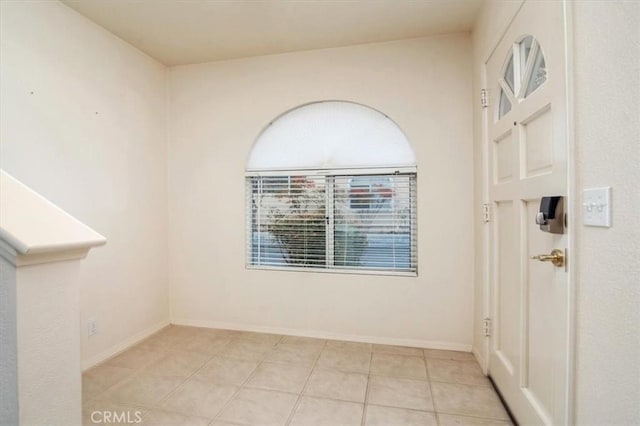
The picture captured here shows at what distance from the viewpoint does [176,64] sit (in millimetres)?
3100

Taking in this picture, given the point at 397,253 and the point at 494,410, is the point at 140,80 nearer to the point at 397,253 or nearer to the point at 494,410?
the point at 397,253

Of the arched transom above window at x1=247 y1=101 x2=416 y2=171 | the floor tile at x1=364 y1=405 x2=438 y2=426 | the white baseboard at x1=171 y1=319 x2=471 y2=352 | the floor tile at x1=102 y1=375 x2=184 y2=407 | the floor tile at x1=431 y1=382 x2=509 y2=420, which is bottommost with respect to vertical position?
the floor tile at x1=364 y1=405 x2=438 y2=426

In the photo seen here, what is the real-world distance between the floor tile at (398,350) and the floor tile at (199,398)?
1193 millimetres

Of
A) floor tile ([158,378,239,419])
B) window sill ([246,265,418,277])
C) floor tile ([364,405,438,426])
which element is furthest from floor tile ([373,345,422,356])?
floor tile ([158,378,239,419])

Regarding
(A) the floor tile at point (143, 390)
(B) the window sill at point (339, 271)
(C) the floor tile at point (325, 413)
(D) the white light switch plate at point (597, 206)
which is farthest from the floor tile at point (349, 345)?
(D) the white light switch plate at point (597, 206)

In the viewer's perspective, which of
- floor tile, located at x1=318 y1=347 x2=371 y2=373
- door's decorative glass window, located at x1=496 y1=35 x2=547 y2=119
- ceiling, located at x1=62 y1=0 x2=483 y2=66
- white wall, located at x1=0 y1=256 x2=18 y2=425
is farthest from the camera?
floor tile, located at x1=318 y1=347 x2=371 y2=373

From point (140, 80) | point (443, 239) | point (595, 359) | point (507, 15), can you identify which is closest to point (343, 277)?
point (443, 239)

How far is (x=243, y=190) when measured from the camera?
301 cm

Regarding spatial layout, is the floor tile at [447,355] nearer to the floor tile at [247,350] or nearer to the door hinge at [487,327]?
the door hinge at [487,327]

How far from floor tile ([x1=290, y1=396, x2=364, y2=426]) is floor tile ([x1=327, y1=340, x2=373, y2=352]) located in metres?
0.73

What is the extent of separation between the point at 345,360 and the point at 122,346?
1.87 meters

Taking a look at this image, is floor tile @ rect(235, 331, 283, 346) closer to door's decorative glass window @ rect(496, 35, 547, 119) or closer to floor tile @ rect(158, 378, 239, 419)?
floor tile @ rect(158, 378, 239, 419)

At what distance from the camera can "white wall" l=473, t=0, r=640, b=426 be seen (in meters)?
0.83

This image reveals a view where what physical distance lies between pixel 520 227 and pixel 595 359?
74 centimetres
